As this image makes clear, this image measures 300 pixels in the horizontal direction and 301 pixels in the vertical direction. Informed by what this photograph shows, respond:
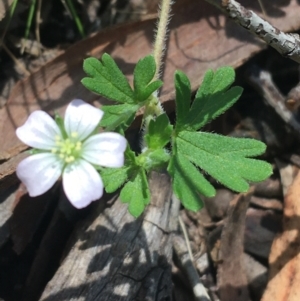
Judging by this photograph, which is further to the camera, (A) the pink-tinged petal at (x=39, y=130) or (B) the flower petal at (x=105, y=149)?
(A) the pink-tinged petal at (x=39, y=130)

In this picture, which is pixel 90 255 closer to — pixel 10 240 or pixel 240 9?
pixel 10 240

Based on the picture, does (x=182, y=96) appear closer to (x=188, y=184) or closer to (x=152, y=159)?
(x=152, y=159)

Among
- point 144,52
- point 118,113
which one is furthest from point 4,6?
point 118,113

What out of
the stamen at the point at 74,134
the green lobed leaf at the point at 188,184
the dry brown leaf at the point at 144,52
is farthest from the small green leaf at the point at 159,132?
the dry brown leaf at the point at 144,52

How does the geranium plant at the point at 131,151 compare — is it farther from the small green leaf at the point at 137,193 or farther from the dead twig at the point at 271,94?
the dead twig at the point at 271,94

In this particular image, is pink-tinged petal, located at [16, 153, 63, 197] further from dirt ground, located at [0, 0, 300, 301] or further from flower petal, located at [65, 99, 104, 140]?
dirt ground, located at [0, 0, 300, 301]

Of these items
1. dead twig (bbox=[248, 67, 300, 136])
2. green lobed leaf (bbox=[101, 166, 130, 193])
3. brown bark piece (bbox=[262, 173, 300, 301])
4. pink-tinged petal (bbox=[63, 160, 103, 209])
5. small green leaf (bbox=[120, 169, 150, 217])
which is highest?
pink-tinged petal (bbox=[63, 160, 103, 209])

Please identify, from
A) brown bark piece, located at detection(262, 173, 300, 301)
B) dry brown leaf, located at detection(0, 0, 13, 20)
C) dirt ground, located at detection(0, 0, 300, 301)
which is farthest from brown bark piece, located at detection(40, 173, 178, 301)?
dry brown leaf, located at detection(0, 0, 13, 20)
